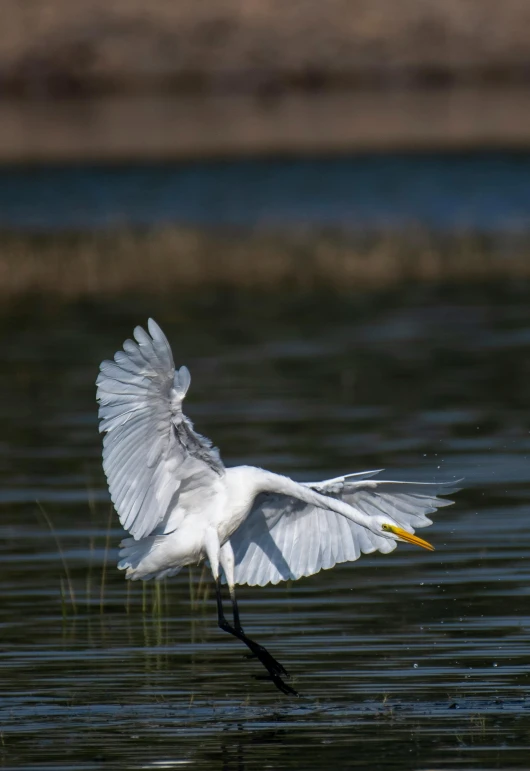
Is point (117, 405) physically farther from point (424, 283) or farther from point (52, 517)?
point (424, 283)

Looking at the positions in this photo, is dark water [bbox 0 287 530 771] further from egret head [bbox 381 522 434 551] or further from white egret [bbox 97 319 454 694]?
egret head [bbox 381 522 434 551]

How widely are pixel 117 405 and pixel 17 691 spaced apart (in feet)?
4.81

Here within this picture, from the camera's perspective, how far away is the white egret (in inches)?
368

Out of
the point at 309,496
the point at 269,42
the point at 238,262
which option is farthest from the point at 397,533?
the point at 269,42

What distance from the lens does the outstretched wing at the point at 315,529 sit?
410 inches

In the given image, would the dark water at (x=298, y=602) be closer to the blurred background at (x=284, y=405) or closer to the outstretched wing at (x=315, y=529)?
the blurred background at (x=284, y=405)

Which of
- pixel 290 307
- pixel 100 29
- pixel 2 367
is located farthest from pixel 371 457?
pixel 100 29

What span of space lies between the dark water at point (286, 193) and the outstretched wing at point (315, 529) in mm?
19231

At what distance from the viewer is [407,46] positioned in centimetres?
Result: 6109

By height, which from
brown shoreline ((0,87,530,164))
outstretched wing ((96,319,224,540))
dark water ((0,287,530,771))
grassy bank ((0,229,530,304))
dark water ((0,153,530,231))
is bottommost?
dark water ((0,287,530,771))

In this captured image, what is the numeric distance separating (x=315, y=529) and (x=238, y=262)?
53.9ft

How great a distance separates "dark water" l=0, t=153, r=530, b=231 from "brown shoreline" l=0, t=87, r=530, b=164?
2.62 metres

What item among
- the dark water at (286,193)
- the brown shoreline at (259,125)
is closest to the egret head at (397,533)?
the dark water at (286,193)

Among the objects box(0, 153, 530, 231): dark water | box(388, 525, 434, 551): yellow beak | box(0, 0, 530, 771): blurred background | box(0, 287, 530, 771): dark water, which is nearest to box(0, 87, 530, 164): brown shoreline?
box(0, 0, 530, 771): blurred background
